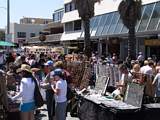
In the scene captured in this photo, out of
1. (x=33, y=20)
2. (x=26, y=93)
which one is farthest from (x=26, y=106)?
(x=33, y=20)

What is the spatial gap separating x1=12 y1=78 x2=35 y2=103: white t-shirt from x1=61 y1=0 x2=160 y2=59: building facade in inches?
912

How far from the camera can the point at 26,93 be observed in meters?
8.89

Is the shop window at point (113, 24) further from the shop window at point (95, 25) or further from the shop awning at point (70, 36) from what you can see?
the shop awning at point (70, 36)

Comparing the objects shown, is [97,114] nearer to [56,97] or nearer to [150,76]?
[56,97]

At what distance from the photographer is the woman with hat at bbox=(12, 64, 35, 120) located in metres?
8.90

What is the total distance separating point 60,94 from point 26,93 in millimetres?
962

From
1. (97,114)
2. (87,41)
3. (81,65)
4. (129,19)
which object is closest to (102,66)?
(81,65)

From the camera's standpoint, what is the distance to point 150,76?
1416 centimetres

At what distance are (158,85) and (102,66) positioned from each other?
4554mm

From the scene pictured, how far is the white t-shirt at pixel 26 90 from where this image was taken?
8.89 meters

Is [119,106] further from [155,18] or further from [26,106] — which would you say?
[155,18]

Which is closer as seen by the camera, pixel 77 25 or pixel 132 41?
pixel 132 41

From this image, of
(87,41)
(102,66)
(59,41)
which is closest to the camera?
(102,66)

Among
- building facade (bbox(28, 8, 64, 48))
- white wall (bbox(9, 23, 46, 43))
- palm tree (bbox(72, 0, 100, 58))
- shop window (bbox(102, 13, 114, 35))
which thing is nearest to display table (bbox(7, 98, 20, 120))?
palm tree (bbox(72, 0, 100, 58))
